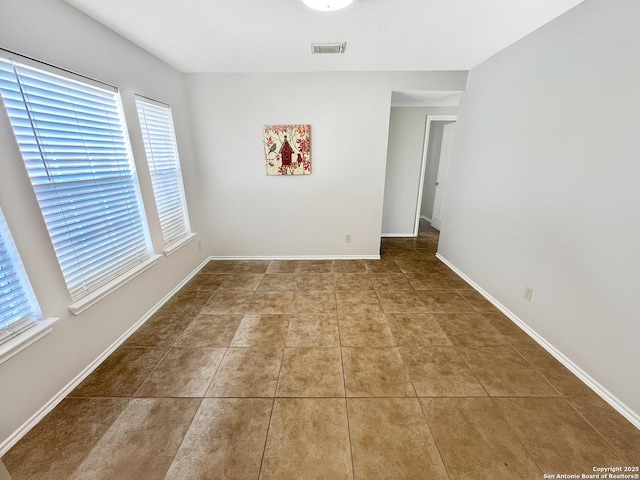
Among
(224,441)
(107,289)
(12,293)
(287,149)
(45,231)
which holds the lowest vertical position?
(224,441)

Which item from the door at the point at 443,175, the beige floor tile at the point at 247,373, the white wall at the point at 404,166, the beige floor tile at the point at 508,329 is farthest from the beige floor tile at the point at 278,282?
the door at the point at 443,175

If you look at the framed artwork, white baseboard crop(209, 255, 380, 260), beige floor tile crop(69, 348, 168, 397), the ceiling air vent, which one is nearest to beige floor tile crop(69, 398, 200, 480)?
beige floor tile crop(69, 348, 168, 397)

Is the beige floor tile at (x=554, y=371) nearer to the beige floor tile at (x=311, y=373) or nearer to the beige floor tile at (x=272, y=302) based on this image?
the beige floor tile at (x=311, y=373)

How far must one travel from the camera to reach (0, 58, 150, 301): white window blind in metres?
1.45

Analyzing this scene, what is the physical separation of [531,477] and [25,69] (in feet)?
11.3

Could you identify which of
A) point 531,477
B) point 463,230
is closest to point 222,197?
point 463,230

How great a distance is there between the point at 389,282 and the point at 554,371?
1.62 meters

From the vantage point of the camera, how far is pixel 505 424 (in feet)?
4.77

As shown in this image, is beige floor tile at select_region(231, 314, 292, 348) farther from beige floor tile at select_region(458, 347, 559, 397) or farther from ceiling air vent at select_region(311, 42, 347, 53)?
ceiling air vent at select_region(311, 42, 347, 53)

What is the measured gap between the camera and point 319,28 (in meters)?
2.07

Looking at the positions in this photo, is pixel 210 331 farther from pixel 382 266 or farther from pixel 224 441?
pixel 382 266

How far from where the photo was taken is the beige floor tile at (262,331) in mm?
2119

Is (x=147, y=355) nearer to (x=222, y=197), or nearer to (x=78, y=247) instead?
(x=78, y=247)

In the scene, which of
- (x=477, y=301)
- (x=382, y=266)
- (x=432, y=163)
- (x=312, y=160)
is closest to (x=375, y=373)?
(x=477, y=301)
